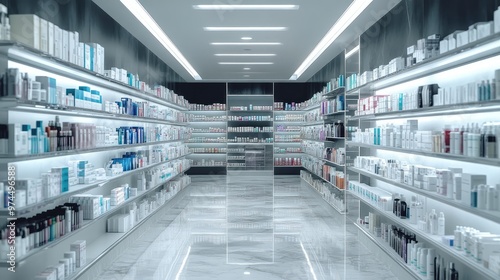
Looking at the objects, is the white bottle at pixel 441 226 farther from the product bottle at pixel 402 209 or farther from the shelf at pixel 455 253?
the product bottle at pixel 402 209

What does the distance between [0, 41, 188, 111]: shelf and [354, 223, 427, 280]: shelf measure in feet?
14.0

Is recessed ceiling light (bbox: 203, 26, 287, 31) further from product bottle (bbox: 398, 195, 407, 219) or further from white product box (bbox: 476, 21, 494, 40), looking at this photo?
white product box (bbox: 476, 21, 494, 40)

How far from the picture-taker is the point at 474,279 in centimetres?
432

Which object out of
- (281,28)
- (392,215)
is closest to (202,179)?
(281,28)

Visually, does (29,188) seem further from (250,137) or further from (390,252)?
(250,137)

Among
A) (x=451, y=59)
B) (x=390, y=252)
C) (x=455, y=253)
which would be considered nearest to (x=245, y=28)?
(x=451, y=59)

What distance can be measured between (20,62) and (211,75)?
37.7 feet

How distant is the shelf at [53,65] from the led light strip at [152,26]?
1153 mm

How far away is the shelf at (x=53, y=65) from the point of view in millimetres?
3711

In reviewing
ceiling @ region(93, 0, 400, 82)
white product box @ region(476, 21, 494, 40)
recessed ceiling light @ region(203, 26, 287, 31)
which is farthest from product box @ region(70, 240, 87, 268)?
recessed ceiling light @ region(203, 26, 287, 31)

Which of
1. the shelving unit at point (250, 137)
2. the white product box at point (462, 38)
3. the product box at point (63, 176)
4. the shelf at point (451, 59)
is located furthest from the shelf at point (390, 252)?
the shelving unit at point (250, 137)

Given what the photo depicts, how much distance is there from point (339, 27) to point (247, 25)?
1.67 meters

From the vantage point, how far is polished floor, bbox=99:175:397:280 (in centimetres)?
552

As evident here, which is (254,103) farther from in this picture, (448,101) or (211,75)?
(448,101)
